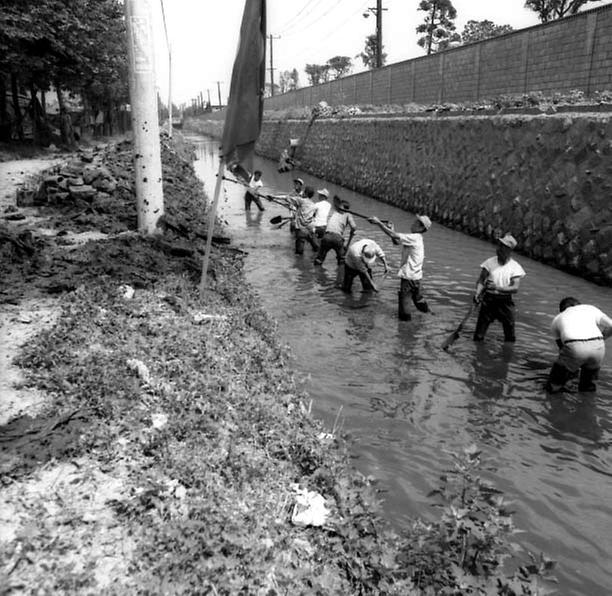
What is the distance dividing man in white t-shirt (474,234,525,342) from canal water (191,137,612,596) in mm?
501

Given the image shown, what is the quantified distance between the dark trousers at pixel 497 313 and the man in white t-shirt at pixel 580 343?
3.79 ft

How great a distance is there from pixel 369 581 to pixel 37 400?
2.63 metres

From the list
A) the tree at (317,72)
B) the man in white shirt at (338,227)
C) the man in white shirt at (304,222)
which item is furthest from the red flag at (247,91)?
the tree at (317,72)

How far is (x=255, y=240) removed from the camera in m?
15.1

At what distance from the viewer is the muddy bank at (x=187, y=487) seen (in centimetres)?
282

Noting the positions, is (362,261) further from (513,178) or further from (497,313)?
(513,178)

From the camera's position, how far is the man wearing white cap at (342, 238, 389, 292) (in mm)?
9547

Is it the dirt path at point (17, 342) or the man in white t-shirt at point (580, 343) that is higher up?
the dirt path at point (17, 342)

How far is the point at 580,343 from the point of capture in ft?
19.5

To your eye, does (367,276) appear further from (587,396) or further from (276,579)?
(276,579)

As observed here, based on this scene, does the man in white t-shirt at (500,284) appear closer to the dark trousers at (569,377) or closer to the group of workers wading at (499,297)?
the group of workers wading at (499,297)

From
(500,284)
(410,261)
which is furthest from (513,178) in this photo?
(500,284)

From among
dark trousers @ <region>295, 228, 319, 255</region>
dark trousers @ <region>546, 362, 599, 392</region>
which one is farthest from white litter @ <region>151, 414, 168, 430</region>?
dark trousers @ <region>295, 228, 319, 255</region>

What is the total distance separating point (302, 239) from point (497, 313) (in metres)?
6.48
